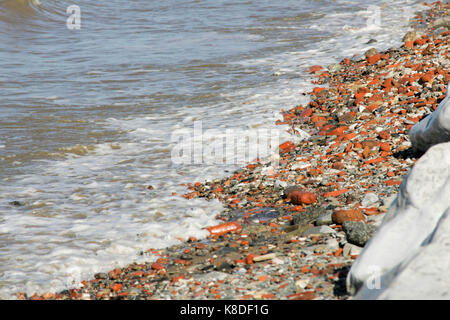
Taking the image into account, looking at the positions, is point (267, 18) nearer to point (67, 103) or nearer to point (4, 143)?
point (67, 103)

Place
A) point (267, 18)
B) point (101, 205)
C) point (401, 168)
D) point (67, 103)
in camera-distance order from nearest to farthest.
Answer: point (401, 168)
point (101, 205)
point (67, 103)
point (267, 18)

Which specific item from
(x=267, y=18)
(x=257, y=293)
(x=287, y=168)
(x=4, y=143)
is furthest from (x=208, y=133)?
(x=267, y=18)

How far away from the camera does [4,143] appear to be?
308 inches

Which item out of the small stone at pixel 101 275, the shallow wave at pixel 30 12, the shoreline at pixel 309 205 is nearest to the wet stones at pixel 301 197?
the shoreline at pixel 309 205

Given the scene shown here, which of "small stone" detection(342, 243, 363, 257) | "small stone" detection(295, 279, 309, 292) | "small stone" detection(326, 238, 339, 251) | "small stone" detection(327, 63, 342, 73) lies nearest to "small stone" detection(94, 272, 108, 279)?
"small stone" detection(295, 279, 309, 292)

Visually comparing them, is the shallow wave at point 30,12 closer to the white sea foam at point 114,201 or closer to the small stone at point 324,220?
the white sea foam at point 114,201

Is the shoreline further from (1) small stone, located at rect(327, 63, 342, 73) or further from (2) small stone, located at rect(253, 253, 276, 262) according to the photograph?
(1) small stone, located at rect(327, 63, 342, 73)

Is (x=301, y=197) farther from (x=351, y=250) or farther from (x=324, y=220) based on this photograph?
(x=351, y=250)

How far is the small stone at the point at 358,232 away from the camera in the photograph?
3.76 m

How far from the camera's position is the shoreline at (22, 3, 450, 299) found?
11.9 feet

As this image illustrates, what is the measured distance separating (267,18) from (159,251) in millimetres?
15379

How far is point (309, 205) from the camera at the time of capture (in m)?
4.87

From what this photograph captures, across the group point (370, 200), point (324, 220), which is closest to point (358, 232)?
point (324, 220)

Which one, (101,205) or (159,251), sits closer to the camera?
(159,251)
